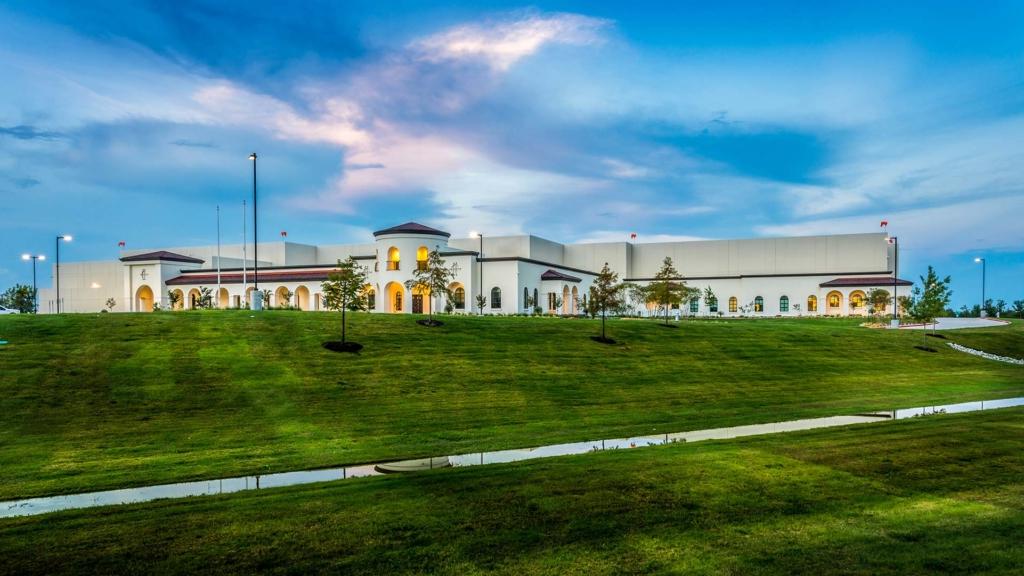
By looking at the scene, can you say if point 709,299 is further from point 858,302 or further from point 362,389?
point 362,389

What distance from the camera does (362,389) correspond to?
1848cm

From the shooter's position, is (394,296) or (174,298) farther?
(174,298)

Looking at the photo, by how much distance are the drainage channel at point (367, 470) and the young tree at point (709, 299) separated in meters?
57.3

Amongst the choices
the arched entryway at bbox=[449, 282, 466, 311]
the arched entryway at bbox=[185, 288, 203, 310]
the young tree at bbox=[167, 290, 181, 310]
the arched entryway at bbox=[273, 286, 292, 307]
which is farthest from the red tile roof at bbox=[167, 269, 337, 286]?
the arched entryway at bbox=[449, 282, 466, 311]

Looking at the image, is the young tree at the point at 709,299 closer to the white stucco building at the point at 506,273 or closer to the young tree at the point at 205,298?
the white stucco building at the point at 506,273

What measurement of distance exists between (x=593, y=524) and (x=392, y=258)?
155 feet

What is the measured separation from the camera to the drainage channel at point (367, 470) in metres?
8.73

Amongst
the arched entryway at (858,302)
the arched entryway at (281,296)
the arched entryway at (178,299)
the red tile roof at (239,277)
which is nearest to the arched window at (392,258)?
the red tile roof at (239,277)

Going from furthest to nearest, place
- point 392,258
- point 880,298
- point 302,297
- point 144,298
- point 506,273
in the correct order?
1. point 144,298
2. point 302,297
3. point 880,298
4. point 506,273
5. point 392,258

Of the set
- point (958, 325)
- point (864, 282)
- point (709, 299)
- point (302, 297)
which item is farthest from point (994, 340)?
point (302, 297)

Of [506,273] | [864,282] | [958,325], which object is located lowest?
[958,325]

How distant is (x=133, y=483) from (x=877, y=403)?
2044 cm

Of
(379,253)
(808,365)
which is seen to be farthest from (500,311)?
(808,365)

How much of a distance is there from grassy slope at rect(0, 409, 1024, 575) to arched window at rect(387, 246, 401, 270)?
43.7 metres
